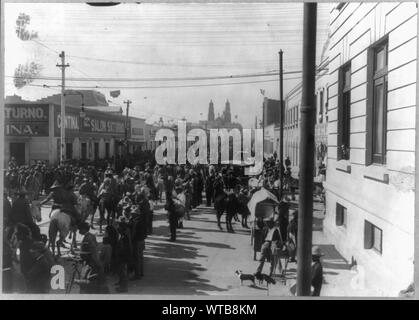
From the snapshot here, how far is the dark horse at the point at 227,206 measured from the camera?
7.29 metres

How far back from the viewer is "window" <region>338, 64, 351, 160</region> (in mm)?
7637

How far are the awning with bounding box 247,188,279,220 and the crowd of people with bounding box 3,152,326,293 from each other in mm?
104

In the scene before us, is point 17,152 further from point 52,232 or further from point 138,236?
point 138,236

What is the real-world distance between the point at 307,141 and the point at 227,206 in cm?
258

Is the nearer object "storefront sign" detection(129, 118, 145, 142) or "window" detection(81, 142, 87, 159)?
"storefront sign" detection(129, 118, 145, 142)

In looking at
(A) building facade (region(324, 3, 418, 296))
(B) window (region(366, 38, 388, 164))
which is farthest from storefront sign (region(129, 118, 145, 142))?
(B) window (region(366, 38, 388, 164))

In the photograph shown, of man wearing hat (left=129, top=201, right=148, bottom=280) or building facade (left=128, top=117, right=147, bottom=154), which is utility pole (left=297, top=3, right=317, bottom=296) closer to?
man wearing hat (left=129, top=201, right=148, bottom=280)

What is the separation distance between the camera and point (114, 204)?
24.5 ft

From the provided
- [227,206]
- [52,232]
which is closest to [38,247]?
[52,232]

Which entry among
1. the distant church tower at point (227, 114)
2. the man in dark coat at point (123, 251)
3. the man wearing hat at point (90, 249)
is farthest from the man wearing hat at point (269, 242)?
the man wearing hat at point (90, 249)

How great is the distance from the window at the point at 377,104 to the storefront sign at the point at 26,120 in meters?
5.77

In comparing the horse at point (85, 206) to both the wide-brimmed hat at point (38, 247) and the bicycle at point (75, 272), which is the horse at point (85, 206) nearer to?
the bicycle at point (75, 272)
